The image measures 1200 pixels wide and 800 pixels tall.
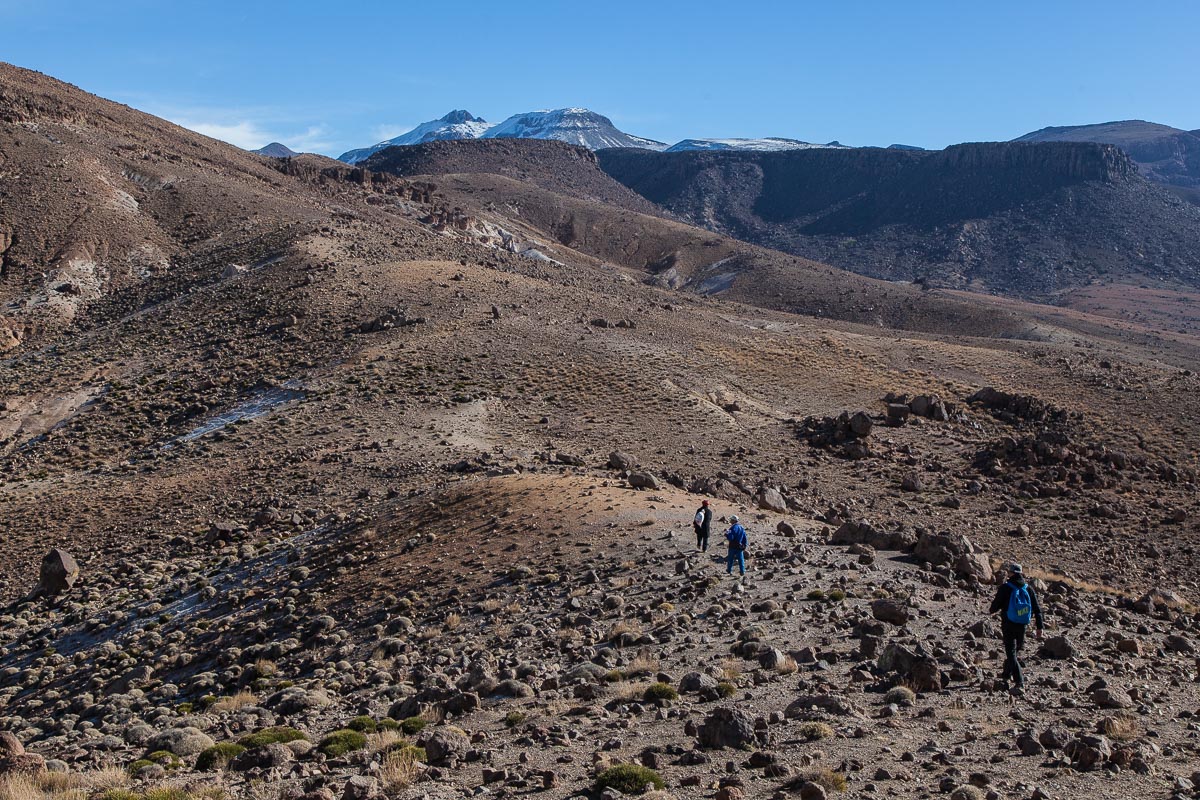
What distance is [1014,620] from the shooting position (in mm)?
12328

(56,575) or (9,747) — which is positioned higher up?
(9,747)

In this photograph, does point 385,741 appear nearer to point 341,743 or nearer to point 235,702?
point 341,743

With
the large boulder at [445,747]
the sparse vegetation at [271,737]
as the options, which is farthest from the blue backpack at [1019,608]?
the sparse vegetation at [271,737]

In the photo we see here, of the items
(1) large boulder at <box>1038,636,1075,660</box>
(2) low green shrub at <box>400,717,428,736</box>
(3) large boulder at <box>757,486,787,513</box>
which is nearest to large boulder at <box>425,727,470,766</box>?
(2) low green shrub at <box>400,717,428,736</box>

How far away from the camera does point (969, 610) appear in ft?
52.6

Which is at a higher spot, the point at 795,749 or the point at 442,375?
the point at 442,375

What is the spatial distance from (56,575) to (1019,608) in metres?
21.7

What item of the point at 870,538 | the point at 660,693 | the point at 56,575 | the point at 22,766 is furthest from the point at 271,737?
the point at 56,575

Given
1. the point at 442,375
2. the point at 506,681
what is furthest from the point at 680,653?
the point at 442,375

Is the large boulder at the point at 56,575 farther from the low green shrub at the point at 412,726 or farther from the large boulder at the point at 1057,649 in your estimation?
the large boulder at the point at 1057,649

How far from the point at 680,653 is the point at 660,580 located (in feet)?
11.4

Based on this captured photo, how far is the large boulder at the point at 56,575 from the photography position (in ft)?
75.5

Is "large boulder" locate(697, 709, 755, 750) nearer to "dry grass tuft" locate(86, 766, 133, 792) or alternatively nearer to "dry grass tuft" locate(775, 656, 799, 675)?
"dry grass tuft" locate(775, 656, 799, 675)

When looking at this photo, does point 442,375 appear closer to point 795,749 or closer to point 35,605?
point 35,605
